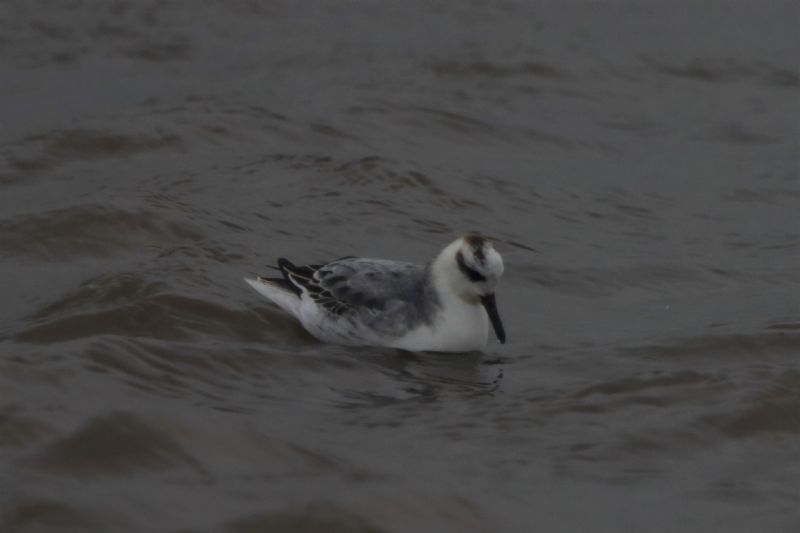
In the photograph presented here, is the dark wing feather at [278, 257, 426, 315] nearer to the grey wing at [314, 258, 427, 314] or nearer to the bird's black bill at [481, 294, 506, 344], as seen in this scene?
the grey wing at [314, 258, 427, 314]

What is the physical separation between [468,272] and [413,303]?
49 cm

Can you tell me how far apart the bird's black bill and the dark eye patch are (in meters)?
0.17

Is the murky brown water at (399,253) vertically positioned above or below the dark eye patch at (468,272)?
below

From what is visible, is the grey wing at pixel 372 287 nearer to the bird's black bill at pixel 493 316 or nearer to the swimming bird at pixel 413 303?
the swimming bird at pixel 413 303

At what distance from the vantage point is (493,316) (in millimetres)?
10984

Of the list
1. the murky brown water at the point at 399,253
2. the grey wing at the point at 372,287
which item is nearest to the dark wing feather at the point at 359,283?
the grey wing at the point at 372,287

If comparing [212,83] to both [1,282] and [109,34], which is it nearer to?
[109,34]

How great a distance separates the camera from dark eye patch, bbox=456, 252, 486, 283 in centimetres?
1091

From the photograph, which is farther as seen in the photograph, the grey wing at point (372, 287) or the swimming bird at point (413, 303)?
the grey wing at point (372, 287)

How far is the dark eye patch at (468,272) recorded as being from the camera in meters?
10.9

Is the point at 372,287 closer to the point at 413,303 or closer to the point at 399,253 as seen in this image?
the point at 413,303

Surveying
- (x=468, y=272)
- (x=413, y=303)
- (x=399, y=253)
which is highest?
(x=468, y=272)

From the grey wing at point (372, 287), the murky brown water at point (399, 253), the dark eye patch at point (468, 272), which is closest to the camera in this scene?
the murky brown water at point (399, 253)

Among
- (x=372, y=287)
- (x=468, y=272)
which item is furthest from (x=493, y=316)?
(x=372, y=287)
